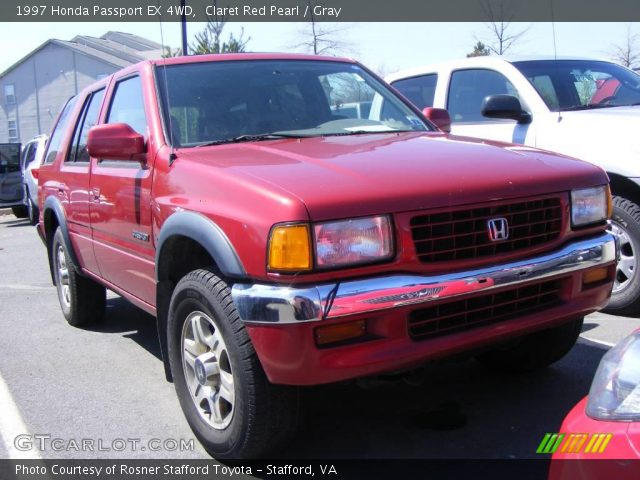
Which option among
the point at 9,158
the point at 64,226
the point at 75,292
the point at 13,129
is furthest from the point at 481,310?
the point at 13,129

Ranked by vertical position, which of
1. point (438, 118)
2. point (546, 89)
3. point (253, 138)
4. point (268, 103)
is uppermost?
point (546, 89)

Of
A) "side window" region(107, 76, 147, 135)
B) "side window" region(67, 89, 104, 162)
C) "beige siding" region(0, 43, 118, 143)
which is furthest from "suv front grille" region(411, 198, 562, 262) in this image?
"beige siding" region(0, 43, 118, 143)

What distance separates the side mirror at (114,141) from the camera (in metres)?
3.47

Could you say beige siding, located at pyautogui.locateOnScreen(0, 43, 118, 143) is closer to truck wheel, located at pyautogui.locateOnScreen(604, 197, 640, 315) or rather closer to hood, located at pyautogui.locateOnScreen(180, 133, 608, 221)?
truck wheel, located at pyautogui.locateOnScreen(604, 197, 640, 315)

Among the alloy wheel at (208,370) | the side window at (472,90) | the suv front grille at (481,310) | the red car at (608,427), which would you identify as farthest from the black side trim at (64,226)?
the red car at (608,427)

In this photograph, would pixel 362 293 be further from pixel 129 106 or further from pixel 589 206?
pixel 129 106

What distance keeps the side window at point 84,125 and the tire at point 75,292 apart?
653 mm

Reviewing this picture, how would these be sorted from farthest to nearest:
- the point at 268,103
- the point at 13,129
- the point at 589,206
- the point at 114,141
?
1. the point at 13,129
2. the point at 268,103
3. the point at 114,141
4. the point at 589,206

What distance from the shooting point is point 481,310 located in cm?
274

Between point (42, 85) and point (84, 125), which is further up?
point (42, 85)

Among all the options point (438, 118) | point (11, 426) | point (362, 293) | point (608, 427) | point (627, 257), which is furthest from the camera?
point (627, 257)

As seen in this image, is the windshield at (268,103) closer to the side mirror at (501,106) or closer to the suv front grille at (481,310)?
the side mirror at (501,106)

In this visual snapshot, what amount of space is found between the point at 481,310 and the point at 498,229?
1.12 ft

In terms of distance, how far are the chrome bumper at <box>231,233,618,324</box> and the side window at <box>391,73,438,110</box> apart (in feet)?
13.1
